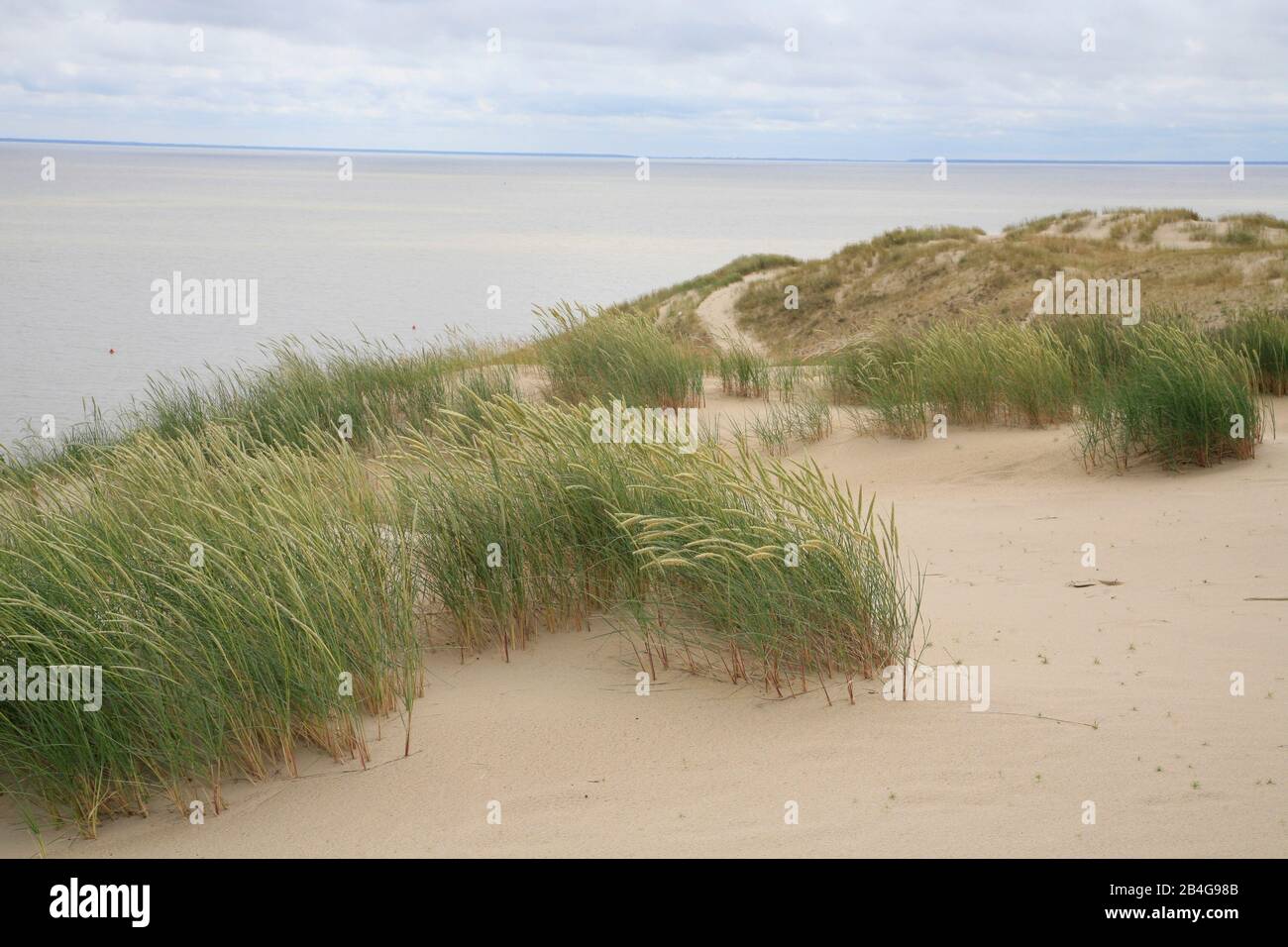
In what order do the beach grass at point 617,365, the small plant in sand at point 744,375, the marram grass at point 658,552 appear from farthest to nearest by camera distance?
the small plant in sand at point 744,375 → the beach grass at point 617,365 → the marram grass at point 658,552

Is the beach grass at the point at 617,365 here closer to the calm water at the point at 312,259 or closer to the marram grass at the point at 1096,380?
the marram grass at the point at 1096,380

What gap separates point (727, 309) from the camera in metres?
28.4

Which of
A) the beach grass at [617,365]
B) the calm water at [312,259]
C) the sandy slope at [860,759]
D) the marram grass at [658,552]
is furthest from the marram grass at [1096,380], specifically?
the calm water at [312,259]

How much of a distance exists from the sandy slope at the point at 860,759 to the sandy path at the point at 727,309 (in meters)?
20.2

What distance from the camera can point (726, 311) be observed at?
2819cm

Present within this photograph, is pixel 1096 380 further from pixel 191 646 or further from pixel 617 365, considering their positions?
pixel 191 646

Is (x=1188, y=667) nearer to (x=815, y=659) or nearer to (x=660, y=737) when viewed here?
(x=815, y=659)

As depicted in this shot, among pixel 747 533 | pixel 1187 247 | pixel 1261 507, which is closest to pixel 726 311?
pixel 1187 247

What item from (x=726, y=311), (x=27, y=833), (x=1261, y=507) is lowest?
(x=27, y=833)

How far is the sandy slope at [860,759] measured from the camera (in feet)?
11.1

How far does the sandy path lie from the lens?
2583cm

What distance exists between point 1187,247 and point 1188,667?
23280mm

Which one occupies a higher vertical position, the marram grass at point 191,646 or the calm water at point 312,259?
the calm water at point 312,259

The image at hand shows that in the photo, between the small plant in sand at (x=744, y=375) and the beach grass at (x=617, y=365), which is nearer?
the beach grass at (x=617, y=365)
